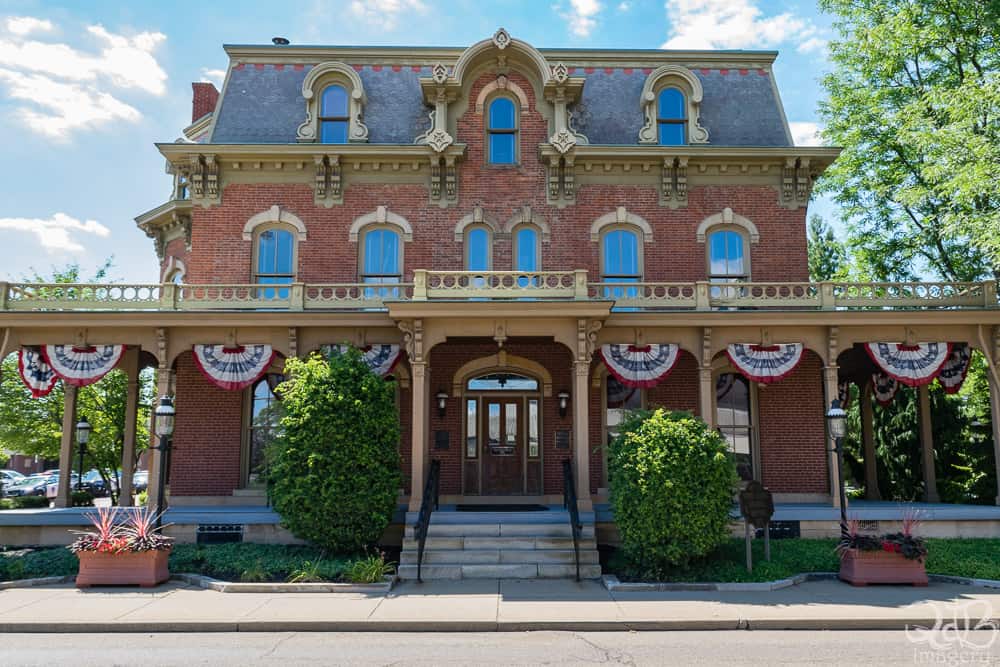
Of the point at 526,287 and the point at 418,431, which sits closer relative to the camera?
the point at 418,431

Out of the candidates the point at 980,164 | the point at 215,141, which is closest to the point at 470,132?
the point at 215,141

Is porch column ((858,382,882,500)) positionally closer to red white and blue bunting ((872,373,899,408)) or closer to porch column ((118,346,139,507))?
red white and blue bunting ((872,373,899,408))

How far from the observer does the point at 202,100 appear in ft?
76.7

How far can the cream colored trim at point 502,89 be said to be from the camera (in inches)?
724

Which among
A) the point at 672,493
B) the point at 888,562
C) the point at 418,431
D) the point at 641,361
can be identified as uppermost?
the point at 641,361

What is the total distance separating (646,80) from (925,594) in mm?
13843

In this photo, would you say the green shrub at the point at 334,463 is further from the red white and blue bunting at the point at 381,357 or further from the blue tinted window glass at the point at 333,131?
the blue tinted window glass at the point at 333,131

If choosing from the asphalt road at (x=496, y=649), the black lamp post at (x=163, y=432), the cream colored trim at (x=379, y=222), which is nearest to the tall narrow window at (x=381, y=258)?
the cream colored trim at (x=379, y=222)

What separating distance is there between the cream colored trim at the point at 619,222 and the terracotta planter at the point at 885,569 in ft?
29.8

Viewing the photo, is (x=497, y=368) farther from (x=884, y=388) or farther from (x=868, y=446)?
(x=868, y=446)

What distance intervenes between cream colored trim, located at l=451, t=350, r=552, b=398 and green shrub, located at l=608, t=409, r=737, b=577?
5.17 m

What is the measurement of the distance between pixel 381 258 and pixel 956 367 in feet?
45.6

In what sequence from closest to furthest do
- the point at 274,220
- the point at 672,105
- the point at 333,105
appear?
the point at 274,220
the point at 333,105
the point at 672,105

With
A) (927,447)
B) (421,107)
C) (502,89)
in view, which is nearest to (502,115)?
(502,89)
